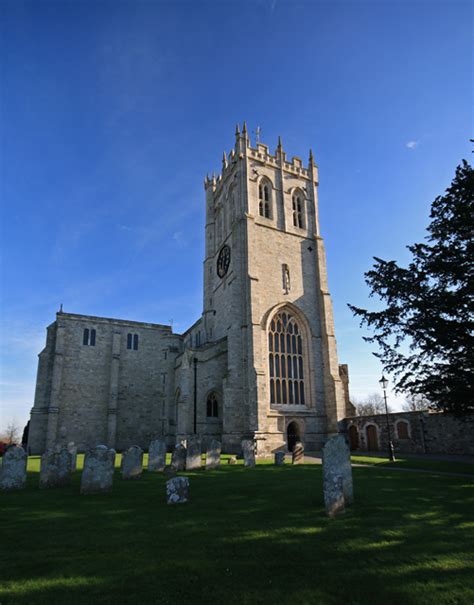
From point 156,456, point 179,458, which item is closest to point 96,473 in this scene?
point 179,458

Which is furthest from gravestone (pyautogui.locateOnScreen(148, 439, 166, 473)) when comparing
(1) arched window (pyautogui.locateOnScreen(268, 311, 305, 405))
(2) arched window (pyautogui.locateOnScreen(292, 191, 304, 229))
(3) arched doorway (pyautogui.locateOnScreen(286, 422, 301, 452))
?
(2) arched window (pyautogui.locateOnScreen(292, 191, 304, 229))

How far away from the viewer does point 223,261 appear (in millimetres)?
31516

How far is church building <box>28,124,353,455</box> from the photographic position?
25016mm

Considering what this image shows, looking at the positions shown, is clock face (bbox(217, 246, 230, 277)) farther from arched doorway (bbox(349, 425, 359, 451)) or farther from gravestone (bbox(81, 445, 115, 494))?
gravestone (bbox(81, 445, 115, 494))

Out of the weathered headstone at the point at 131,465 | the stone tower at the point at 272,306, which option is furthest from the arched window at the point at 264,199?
the weathered headstone at the point at 131,465

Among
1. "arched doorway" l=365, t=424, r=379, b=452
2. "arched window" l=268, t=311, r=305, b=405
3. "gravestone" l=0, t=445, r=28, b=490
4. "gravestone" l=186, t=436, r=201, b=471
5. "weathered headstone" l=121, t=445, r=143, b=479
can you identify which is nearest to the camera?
"gravestone" l=0, t=445, r=28, b=490

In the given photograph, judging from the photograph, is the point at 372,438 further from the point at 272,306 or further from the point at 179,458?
the point at 179,458

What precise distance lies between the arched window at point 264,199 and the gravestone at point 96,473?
24.0 metres

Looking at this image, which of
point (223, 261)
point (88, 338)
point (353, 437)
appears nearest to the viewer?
point (353, 437)

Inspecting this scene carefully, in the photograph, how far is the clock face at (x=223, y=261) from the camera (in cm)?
3053

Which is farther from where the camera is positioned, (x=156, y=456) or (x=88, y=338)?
(x=88, y=338)

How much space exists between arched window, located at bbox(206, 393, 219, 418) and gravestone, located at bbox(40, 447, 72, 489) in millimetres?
16030

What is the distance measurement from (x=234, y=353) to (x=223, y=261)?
31.3 feet

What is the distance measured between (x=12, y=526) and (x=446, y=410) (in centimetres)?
1286
